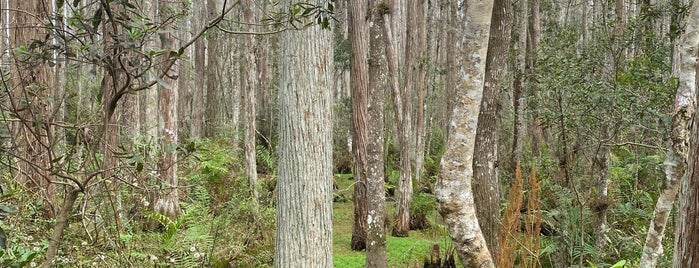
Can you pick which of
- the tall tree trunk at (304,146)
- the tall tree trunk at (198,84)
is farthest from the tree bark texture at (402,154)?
the tall tree trunk at (198,84)

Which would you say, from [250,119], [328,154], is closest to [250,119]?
[250,119]

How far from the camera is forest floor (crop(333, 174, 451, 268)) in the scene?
908 cm

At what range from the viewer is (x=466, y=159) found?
5016 mm

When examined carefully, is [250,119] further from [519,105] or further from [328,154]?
[328,154]

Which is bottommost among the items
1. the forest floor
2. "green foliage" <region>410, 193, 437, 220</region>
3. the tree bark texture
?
the forest floor

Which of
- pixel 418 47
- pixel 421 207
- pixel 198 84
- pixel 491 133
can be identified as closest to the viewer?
pixel 491 133

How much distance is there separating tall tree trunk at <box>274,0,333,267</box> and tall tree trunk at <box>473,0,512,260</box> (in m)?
2.96

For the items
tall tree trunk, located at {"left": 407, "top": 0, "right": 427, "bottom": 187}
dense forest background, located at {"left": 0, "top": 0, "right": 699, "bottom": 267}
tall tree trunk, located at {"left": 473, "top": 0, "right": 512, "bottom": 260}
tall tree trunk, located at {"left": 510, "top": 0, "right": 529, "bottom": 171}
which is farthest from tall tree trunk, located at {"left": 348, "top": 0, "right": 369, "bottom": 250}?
tall tree trunk, located at {"left": 407, "top": 0, "right": 427, "bottom": 187}

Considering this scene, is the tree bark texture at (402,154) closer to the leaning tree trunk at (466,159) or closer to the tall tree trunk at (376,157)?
the tall tree trunk at (376,157)

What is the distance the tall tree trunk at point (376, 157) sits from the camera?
8159 millimetres

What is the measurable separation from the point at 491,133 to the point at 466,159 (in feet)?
8.80

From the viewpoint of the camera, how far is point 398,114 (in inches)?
492

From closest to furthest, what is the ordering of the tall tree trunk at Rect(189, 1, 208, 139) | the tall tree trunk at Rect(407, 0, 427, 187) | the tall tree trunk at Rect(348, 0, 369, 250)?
the tall tree trunk at Rect(348, 0, 369, 250) → the tall tree trunk at Rect(407, 0, 427, 187) → the tall tree trunk at Rect(189, 1, 208, 139)

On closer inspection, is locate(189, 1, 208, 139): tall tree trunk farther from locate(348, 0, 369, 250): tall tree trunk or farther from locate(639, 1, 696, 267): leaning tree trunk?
locate(639, 1, 696, 267): leaning tree trunk
